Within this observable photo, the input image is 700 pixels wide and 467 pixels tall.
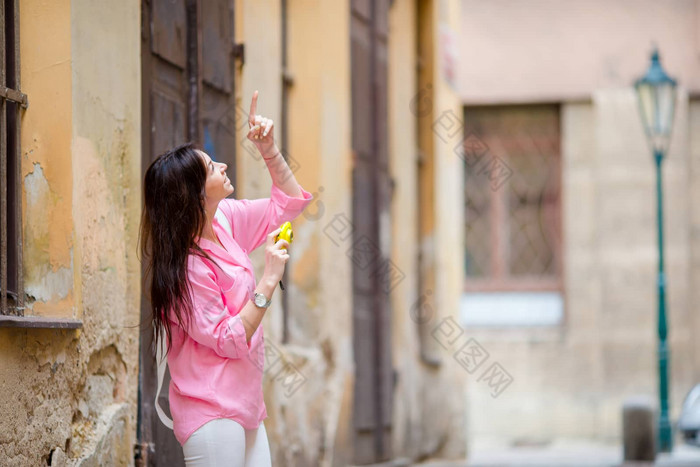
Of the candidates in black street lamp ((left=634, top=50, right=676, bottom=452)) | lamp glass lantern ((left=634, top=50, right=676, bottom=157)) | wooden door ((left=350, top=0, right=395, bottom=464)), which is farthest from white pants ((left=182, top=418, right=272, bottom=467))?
lamp glass lantern ((left=634, top=50, right=676, bottom=157))

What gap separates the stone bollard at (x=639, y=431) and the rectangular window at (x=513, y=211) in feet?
18.6

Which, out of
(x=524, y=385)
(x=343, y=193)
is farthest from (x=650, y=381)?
(x=343, y=193)

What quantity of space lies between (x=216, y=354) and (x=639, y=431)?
25.2 ft

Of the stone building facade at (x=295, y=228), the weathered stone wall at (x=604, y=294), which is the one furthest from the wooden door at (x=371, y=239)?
the weathered stone wall at (x=604, y=294)

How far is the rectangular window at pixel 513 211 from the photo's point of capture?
1677cm

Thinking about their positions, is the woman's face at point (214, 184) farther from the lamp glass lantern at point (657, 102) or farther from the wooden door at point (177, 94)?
the lamp glass lantern at point (657, 102)

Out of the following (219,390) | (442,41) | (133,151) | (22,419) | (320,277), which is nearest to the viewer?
(219,390)

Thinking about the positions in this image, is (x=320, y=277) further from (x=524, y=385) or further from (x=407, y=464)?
(x=524, y=385)

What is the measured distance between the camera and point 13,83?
15.7 ft

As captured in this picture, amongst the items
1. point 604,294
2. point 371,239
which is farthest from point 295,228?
point 604,294

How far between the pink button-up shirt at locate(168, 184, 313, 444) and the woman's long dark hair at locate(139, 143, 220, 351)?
44mm

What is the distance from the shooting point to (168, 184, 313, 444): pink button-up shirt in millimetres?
3914

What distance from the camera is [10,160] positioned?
4.75 m

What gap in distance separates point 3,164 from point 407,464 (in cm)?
690
